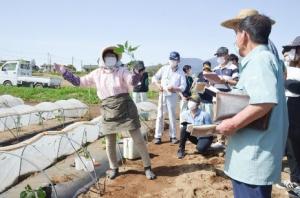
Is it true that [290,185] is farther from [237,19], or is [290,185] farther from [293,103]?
[237,19]

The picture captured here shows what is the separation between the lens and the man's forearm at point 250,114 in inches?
78.2

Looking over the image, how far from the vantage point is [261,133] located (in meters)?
2.06

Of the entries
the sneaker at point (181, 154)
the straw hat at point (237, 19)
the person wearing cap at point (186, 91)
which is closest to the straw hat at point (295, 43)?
the straw hat at point (237, 19)

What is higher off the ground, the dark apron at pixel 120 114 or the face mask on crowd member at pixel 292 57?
the face mask on crowd member at pixel 292 57

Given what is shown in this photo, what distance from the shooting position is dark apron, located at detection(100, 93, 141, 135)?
15.2 feet

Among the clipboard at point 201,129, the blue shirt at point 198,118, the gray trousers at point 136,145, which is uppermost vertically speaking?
the clipboard at point 201,129

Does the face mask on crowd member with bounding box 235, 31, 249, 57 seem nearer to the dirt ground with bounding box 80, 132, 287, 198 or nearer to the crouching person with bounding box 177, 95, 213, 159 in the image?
the dirt ground with bounding box 80, 132, 287, 198

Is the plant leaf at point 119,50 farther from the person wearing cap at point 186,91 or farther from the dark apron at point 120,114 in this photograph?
the person wearing cap at point 186,91

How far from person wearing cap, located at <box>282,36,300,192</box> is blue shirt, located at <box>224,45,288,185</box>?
6.46 feet

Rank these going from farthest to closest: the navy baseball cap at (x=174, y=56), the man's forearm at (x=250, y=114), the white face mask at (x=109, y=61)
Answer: the navy baseball cap at (x=174, y=56) < the white face mask at (x=109, y=61) < the man's forearm at (x=250, y=114)

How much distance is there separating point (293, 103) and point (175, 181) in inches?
65.4

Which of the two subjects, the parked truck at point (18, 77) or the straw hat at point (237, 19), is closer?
the straw hat at point (237, 19)

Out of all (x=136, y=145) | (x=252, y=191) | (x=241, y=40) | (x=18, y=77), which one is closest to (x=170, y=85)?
(x=136, y=145)

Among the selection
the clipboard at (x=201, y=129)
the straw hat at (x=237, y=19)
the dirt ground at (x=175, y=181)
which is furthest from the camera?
the dirt ground at (x=175, y=181)
